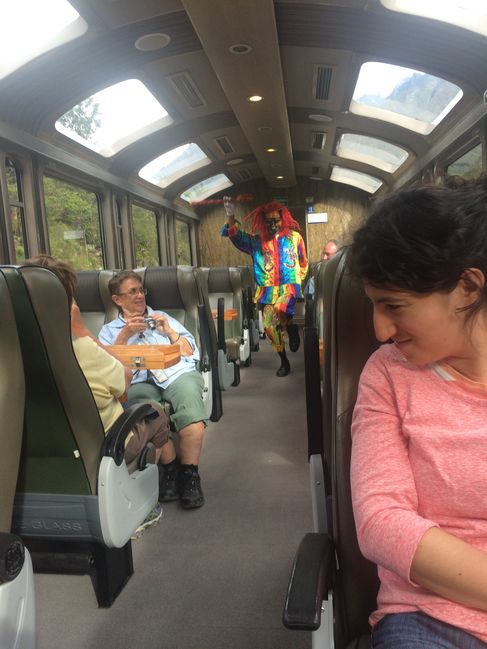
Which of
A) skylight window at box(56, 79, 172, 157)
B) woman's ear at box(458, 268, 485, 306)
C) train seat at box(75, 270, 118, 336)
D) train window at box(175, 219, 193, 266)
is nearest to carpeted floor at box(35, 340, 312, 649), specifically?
train seat at box(75, 270, 118, 336)

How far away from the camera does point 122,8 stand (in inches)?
145

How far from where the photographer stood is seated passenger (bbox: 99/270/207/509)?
2.70 m

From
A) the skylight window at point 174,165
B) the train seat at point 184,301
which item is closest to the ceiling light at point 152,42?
the train seat at point 184,301

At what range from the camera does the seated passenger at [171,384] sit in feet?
8.84

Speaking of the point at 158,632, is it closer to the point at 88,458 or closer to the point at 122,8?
the point at 88,458

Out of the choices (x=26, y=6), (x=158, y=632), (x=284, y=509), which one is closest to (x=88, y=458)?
(x=158, y=632)

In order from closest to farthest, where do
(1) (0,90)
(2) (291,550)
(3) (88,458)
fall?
(3) (88,458)
(2) (291,550)
(1) (0,90)

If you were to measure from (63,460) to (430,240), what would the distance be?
1.27 m

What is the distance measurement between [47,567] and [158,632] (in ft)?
1.56

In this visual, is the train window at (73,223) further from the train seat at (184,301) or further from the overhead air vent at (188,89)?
the train seat at (184,301)

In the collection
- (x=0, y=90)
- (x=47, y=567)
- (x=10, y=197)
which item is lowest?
(x=47, y=567)

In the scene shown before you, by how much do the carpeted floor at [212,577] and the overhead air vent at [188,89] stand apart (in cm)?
377

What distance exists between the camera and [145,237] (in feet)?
26.6

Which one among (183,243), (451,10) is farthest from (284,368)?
(183,243)
